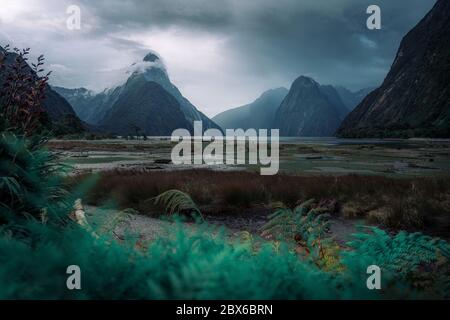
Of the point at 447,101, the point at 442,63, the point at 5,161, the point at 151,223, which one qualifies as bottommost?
the point at 151,223

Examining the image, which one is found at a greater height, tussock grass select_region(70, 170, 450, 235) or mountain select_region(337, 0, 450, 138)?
mountain select_region(337, 0, 450, 138)

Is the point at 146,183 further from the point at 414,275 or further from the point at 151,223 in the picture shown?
the point at 414,275

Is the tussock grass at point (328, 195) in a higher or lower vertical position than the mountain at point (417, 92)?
lower

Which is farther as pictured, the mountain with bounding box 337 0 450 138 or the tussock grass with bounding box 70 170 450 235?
the mountain with bounding box 337 0 450 138

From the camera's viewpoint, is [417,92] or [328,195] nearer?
[328,195]

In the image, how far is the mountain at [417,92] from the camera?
111m

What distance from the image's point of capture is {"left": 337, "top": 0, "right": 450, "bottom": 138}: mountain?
364 ft

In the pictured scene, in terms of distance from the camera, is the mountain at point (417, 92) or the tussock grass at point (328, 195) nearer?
the tussock grass at point (328, 195)

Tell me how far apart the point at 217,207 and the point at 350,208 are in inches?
→ 147

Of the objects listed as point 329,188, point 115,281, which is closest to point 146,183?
point 329,188

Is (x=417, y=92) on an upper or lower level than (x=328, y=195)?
upper

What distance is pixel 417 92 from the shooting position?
5034 inches

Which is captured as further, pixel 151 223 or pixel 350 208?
pixel 350 208

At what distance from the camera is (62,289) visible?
116cm
